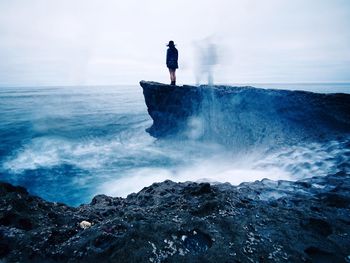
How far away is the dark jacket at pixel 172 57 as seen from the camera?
1034 centimetres

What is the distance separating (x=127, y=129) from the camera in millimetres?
18422

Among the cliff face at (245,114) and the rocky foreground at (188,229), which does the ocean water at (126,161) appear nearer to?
the cliff face at (245,114)

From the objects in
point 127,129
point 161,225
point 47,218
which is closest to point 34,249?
point 47,218

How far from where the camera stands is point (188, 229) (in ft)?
7.74

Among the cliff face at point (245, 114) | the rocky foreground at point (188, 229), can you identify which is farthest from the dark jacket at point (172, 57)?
the rocky foreground at point (188, 229)

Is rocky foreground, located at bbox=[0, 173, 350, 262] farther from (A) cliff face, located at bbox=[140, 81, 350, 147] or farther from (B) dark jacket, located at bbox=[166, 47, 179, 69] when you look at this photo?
(B) dark jacket, located at bbox=[166, 47, 179, 69]

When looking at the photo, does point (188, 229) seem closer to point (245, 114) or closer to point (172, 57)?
point (245, 114)

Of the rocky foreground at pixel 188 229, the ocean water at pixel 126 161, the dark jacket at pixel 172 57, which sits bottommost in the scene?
the ocean water at pixel 126 161

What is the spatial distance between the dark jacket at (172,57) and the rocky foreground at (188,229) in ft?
27.0

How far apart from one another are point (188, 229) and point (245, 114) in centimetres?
758

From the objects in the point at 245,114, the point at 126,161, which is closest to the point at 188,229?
the point at 245,114

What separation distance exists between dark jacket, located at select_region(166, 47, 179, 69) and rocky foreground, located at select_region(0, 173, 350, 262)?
27.0 ft

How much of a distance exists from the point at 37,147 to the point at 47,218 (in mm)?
13646

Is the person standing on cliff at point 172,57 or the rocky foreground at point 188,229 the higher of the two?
the person standing on cliff at point 172,57
